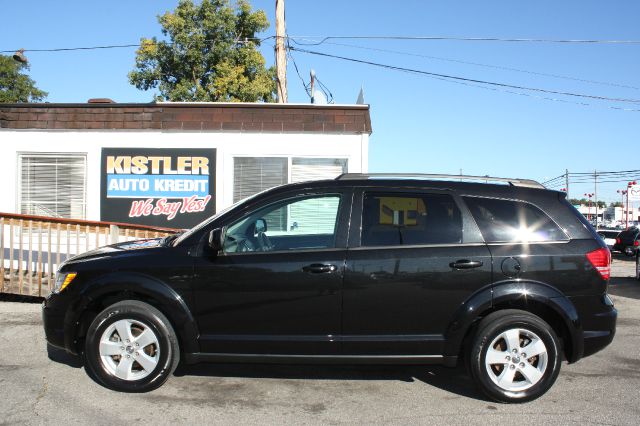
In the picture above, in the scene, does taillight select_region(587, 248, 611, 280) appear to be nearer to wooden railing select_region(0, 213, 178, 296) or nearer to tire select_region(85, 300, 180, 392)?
tire select_region(85, 300, 180, 392)

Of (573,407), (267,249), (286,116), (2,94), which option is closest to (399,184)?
(267,249)

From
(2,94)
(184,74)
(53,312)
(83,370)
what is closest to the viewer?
(53,312)

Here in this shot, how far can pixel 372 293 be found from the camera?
4.21 m

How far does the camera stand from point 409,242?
4.32m

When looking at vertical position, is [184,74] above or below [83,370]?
above

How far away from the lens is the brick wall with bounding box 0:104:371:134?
401 inches

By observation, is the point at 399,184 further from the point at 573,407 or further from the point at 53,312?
the point at 53,312

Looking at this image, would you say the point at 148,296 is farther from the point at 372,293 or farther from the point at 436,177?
the point at 436,177

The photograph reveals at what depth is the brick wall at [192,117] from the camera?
1018 cm

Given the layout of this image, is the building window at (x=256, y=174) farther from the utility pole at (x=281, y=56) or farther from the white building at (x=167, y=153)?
the utility pole at (x=281, y=56)

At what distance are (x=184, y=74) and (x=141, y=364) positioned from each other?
24.6 meters

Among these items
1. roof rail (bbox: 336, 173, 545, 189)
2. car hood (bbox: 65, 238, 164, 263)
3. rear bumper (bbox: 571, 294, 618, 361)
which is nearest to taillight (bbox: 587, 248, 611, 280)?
rear bumper (bbox: 571, 294, 618, 361)

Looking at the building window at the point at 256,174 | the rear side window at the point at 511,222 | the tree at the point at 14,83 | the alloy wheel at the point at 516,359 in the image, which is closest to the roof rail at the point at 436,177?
the rear side window at the point at 511,222

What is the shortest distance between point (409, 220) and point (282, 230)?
50.1 inches
